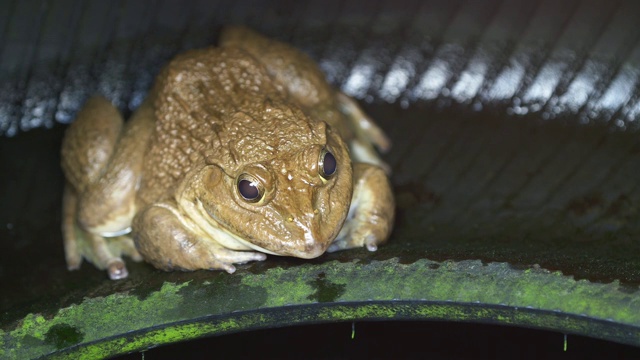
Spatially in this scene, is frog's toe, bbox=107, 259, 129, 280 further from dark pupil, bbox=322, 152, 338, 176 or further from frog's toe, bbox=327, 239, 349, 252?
dark pupil, bbox=322, 152, 338, 176

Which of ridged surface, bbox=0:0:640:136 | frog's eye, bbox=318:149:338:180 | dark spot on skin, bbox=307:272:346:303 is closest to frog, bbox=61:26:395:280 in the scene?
frog's eye, bbox=318:149:338:180

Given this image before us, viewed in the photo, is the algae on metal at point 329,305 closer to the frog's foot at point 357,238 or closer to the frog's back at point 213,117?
the frog's foot at point 357,238

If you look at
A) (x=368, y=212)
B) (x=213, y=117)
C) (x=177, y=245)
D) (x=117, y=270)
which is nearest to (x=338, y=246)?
(x=368, y=212)

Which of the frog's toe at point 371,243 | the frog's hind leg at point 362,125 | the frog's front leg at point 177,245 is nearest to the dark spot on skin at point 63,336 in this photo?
the frog's front leg at point 177,245

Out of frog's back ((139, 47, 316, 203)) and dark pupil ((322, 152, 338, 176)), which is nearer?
dark pupil ((322, 152, 338, 176))

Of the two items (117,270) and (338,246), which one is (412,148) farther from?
(117,270)

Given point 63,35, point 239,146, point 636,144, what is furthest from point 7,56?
point 636,144
